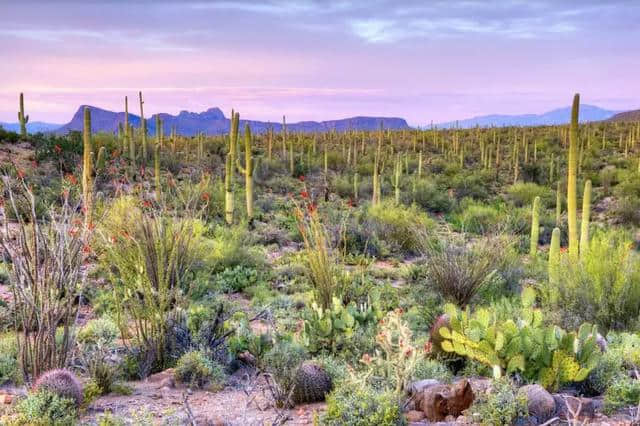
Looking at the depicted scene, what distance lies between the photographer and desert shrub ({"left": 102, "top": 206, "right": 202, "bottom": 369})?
587cm

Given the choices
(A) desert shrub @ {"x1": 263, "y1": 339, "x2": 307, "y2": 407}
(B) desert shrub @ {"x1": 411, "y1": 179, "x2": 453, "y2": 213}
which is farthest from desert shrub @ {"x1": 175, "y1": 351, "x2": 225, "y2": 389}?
(B) desert shrub @ {"x1": 411, "y1": 179, "x2": 453, "y2": 213}

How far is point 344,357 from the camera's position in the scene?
5.85 m

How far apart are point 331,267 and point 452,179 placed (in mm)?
18937

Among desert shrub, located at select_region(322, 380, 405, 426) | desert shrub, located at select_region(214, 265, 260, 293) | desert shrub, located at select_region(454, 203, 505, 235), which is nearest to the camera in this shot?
desert shrub, located at select_region(322, 380, 405, 426)

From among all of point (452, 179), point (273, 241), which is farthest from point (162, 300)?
point (452, 179)

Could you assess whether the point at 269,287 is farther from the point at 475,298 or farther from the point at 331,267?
the point at 475,298

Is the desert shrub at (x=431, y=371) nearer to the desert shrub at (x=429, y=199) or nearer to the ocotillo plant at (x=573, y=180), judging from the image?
the ocotillo plant at (x=573, y=180)

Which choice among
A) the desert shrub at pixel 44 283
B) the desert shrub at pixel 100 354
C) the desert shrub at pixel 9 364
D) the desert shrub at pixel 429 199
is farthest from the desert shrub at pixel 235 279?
the desert shrub at pixel 429 199

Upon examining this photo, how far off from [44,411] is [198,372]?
142 cm

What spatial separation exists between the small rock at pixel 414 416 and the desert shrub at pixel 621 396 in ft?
4.53

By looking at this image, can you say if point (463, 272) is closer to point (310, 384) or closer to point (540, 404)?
point (310, 384)

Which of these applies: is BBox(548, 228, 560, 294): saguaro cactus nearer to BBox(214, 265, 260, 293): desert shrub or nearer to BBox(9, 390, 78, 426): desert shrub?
BBox(214, 265, 260, 293): desert shrub

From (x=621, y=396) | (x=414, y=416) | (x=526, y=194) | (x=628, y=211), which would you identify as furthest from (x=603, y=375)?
(x=526, y=194)

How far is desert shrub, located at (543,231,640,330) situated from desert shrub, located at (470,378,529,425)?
9.93 feet
